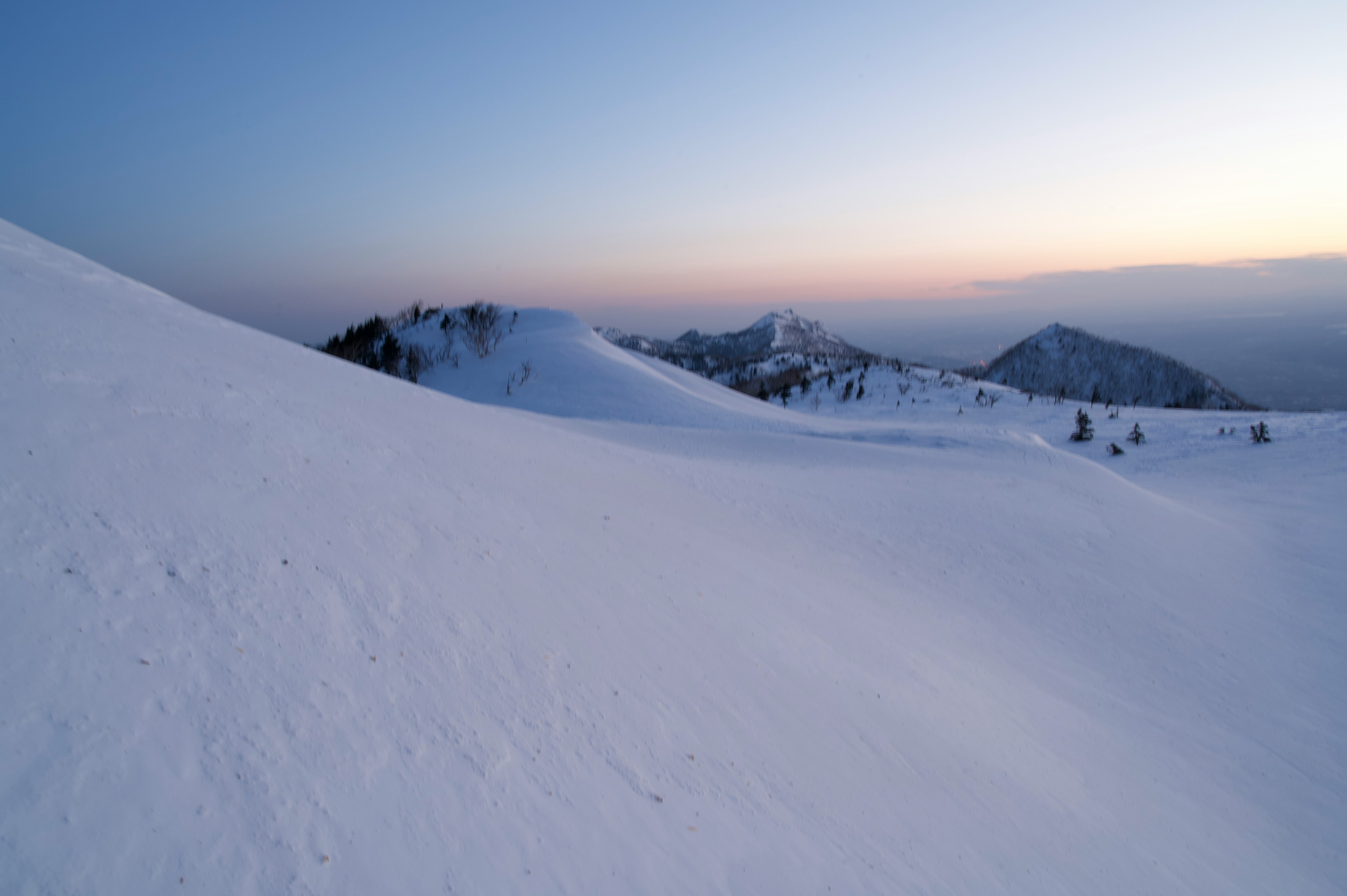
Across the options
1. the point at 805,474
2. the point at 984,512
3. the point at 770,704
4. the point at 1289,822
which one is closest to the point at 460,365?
the point at 805,474

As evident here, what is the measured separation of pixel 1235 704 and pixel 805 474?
19.9 feet

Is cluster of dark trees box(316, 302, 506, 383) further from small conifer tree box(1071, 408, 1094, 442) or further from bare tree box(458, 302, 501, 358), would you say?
small conifer tree box(1071, 408, 1094, 442)

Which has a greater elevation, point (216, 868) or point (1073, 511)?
point (216, 868)

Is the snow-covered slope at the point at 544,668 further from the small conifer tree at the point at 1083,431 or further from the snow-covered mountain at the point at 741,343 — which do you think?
the snow-covered mountain at the point at 741,343

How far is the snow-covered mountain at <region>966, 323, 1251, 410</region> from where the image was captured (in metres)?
50.2

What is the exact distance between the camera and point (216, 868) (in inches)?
84.4

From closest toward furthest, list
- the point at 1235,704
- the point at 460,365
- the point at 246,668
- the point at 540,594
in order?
the point at 246,668 < the point at 540,594 < the point at 1235,704 < the point at 460,365

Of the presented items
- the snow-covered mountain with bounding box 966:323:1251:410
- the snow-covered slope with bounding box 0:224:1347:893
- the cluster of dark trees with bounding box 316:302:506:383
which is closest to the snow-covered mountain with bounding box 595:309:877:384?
the snow-covered mountain with bounding box 966:323:1251:410

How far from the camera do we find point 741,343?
140m

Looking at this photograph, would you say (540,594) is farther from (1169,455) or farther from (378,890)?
(1169,455)

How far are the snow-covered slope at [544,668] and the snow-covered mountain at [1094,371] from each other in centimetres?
4816

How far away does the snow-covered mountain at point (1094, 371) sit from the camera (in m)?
50.2

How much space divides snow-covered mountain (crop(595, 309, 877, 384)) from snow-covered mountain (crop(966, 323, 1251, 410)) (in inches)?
1029

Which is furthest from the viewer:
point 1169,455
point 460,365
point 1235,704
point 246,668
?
point 460,365
